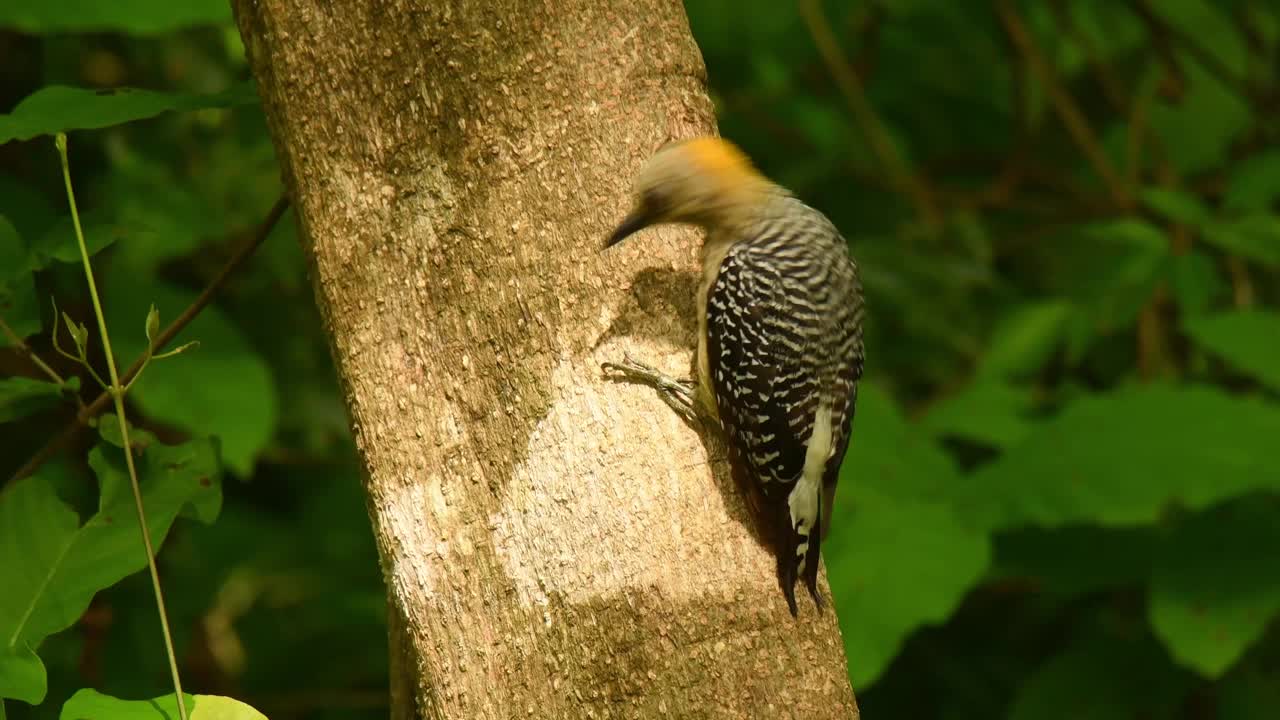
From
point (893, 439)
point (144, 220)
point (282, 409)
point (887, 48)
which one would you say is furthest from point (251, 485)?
point (887, 48)

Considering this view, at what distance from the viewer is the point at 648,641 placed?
161cm

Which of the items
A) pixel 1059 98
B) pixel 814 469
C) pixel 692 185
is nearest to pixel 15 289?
pixel 692 185

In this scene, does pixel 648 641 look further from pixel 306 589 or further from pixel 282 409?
pixel 306 589

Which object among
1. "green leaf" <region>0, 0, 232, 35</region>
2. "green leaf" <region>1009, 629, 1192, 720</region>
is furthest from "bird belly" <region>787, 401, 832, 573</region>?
"green leaf" <region>1009, 629, 1192, 720</region>

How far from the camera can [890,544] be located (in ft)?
8.66

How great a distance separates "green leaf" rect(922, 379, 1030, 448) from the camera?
3209 mm

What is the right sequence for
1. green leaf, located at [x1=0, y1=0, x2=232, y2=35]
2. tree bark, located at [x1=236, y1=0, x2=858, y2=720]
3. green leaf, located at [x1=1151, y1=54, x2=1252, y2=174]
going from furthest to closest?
green leaf, located at [x1=1151, y1=54, x2=1252, y2=174], green leaf, located at [x1=0, y1=0, x2=232, y2=35], tree bark, located at [x1=236, y1=0, x2=858, y2=720]

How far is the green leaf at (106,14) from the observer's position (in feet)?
6.88

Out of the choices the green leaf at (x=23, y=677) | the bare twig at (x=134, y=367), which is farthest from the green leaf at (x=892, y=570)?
the green leaf at (x=23, y=677)

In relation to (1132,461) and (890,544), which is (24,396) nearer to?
(890,544)

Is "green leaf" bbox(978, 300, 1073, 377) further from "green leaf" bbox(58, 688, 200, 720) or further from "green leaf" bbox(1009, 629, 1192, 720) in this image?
"green leaf" bbox(58, 688, 200, 720)

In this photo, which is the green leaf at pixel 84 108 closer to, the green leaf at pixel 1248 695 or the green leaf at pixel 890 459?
the green leaf at pixel 890 459

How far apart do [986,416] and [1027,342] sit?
603 millimetres

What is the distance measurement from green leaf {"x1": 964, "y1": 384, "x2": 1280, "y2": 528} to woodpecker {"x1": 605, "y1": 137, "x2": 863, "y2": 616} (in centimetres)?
80
